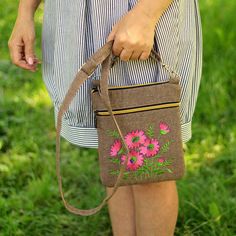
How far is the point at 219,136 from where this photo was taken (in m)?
2.76

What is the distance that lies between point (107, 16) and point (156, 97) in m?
0.23

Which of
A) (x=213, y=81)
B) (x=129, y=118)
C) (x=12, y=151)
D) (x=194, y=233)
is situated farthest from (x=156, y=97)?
(x=213, y=81)

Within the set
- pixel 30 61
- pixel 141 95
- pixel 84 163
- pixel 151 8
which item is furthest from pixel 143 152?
pixel 84 163

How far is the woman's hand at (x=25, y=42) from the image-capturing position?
174 centimetres

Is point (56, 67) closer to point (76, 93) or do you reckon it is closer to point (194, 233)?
point (76, 93)

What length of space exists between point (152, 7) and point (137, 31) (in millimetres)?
72

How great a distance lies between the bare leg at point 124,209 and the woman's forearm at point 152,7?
1.91 feet

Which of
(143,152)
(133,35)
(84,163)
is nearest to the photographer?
(133,35)

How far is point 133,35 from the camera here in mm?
1404

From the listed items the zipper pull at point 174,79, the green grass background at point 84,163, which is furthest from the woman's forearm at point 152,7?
the green grass background at point 84,163

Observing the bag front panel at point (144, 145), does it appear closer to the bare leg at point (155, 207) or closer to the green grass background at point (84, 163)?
the bare leg at point (155, 207)

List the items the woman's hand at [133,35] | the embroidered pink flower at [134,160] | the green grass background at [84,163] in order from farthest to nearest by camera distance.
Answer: the green grass background at [84,163] < the embroidered pink flower at [134,160] < the woman's hand at [133,35]

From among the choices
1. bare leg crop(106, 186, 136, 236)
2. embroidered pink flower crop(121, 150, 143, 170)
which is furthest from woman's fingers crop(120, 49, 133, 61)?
bare leg crop(106, 186, 136, 236)

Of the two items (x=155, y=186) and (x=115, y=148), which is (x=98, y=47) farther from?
(x=155, y=186)
